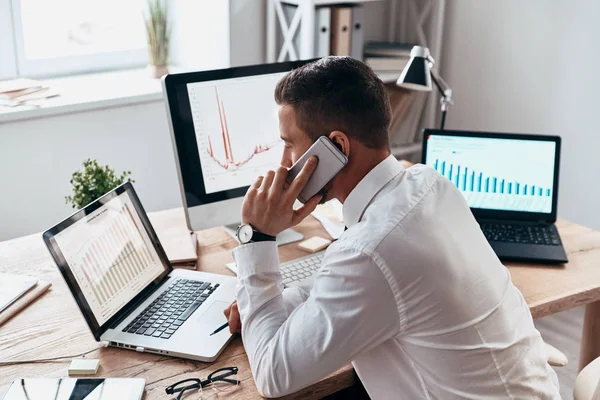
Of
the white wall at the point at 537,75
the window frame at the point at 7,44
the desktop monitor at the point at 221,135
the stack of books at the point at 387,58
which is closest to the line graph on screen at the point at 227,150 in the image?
the desktop monitor at the point at 221,135

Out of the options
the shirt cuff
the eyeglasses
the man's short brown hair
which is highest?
the man's short brown hair

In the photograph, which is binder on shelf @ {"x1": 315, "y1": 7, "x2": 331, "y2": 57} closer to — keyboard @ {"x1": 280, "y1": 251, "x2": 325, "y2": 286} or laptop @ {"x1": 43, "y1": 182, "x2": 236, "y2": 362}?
keyboard @ {"x1": 280, "y1": 251, "x2": 325, "y2": 286}

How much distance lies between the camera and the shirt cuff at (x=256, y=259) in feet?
4.56

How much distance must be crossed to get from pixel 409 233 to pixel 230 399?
42cm

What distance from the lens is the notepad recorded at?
5.22 ft

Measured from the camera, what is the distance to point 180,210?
213cm

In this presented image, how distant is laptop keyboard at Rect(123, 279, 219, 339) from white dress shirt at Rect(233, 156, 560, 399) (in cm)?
22

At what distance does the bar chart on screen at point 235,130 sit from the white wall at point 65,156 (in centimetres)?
114

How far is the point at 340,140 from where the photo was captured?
135 centimetres

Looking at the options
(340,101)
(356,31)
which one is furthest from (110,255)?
(356,31)

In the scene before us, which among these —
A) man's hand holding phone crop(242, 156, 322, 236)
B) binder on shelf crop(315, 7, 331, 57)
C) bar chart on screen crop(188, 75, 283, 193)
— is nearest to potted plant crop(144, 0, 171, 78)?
binder on shelf crop(315, 7, 331, 57)

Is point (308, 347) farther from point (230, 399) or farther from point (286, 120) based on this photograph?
point (286, 120)

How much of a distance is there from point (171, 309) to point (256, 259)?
0.28m

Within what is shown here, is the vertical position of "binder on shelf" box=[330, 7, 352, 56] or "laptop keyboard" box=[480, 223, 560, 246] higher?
"binder on shelf" box=[330, 7, 352, 56]
